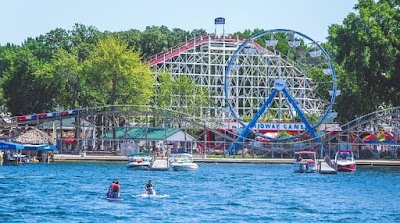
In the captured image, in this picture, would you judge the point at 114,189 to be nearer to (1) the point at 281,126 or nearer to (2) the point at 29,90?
(1) the point at 281,126

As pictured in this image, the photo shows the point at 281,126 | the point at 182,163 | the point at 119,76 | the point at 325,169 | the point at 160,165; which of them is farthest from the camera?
the point at 281,126

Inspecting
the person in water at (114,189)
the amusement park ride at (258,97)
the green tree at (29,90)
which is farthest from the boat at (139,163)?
the green tree at (29,90)

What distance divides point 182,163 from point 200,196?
40.0 m

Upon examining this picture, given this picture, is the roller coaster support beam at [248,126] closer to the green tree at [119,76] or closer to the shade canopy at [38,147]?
the green tree at [119,76]

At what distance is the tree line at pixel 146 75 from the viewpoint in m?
142

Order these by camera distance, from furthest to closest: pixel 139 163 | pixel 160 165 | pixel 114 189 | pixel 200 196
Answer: pixel 160 165 → pixel 139 163 → pixel 200 196 → pixel 114 189

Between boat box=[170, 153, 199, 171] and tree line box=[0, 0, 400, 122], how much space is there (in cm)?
2600

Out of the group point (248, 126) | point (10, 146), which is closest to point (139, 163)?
point (10, 146)

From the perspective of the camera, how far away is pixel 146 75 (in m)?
167

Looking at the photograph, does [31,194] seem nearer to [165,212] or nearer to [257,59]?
[165,212]

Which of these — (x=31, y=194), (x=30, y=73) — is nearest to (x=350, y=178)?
(x=31, y=194)

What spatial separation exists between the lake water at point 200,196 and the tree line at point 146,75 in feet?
56.0

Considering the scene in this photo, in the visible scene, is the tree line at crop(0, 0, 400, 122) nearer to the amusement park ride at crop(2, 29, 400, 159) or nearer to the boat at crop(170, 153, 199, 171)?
the amusement park ride at crop(2, 29, 400, 159)

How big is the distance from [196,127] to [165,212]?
8907 cm
